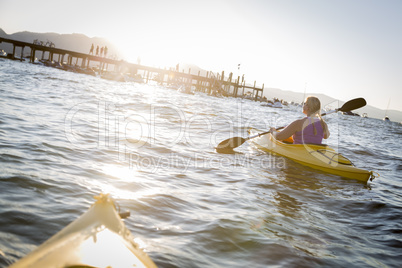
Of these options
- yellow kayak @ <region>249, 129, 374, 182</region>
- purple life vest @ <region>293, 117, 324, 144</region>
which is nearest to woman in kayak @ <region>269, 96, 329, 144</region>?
purple life vest @ <region>293, 117, 324, 144</region>

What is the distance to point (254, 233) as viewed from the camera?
302cm

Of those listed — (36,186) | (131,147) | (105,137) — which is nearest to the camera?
(36,186)

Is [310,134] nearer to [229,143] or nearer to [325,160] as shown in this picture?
[325,160]

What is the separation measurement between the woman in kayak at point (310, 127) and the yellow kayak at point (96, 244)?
17.2 ft

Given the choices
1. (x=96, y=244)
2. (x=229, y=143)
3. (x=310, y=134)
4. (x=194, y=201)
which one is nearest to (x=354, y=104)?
(x=310, y=134)

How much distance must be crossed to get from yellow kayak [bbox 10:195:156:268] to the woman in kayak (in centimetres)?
525

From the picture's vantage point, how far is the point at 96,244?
160cm

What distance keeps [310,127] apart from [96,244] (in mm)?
5563

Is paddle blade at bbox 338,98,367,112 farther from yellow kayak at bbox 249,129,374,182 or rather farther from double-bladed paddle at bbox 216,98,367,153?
yellow kayak at bbox 249,129,374,182

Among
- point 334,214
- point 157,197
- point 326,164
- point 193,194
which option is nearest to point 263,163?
point 326,164

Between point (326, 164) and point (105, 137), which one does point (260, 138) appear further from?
point (105, 137)

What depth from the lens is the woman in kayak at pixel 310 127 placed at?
600 centimetres

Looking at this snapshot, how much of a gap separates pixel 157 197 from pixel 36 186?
141 cm

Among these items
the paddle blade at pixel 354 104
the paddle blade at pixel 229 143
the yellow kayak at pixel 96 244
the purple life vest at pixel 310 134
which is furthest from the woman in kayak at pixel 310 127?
the yellow kayak at pixel 96 244
